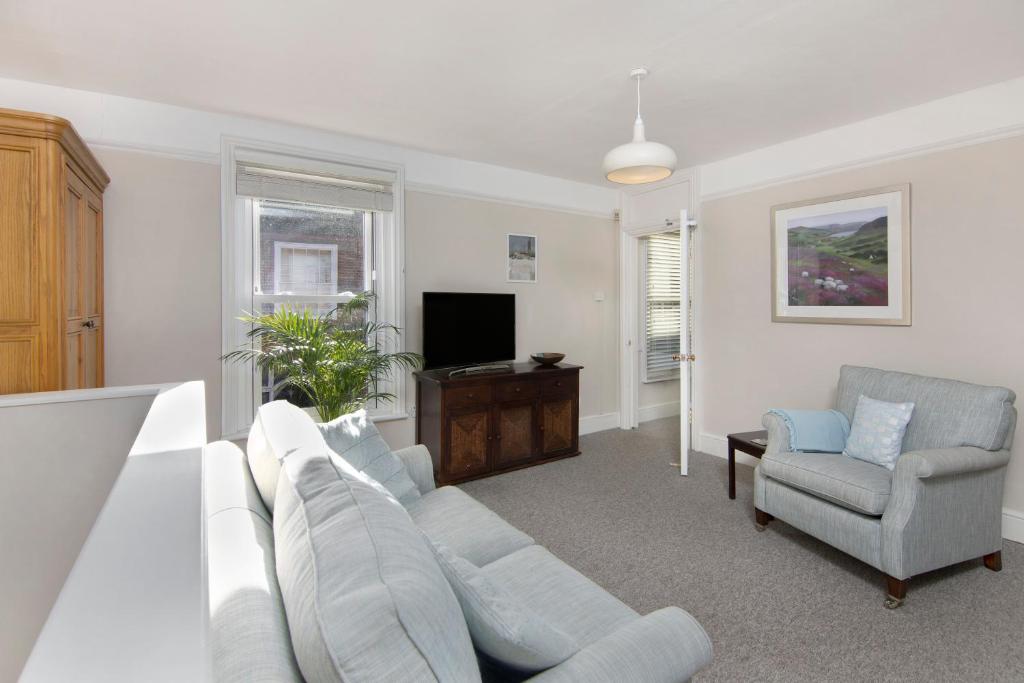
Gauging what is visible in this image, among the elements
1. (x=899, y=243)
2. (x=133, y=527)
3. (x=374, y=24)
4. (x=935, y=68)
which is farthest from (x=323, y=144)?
(x=899, y=243)

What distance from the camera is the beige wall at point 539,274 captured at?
4184 millimetres

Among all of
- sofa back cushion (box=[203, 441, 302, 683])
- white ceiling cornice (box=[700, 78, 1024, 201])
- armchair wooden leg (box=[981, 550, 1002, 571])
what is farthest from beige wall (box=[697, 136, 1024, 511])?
sofa back cushion (box=[203, 441, 302, 683])

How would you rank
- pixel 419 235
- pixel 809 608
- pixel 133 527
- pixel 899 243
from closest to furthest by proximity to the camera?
pixel 133 527 → pixel 809 608 → pixel 899 243 → pixel 419 235

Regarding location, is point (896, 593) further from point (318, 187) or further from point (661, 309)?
point (318, 187)

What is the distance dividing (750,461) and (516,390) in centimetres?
Result: 204

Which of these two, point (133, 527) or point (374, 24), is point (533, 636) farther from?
point (374, 24)

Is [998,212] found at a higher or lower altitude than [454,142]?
lower

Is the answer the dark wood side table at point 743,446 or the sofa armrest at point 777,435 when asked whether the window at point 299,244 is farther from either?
the sofa armrest at point 777,435

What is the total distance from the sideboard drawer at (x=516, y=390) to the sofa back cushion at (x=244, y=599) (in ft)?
9.04

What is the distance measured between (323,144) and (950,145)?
160 inches

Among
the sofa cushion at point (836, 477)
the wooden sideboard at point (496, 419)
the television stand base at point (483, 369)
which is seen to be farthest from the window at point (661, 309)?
the sofa cushion at point (836, 477)

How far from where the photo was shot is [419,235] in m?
4.17

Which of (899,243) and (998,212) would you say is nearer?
(998,212)

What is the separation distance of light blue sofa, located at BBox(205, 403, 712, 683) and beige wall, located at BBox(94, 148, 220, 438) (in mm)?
2052
